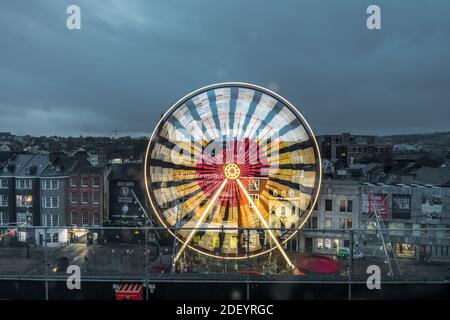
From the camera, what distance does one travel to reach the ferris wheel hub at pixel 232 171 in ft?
37.7

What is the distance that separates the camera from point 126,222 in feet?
84.5

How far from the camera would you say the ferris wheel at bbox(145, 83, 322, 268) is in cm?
1158

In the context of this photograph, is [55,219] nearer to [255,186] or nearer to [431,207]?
[255,186]

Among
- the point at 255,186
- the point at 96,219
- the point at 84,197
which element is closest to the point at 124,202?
the point at 96,219

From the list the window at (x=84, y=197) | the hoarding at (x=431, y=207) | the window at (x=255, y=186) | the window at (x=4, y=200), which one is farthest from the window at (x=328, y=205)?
the window at (x=4, y=200)

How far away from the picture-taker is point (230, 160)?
11.6 meters

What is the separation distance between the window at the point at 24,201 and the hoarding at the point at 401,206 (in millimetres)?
25056

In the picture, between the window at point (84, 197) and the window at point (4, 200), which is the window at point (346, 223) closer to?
the window at point (84, 197)

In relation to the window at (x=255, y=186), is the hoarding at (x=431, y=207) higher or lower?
lower

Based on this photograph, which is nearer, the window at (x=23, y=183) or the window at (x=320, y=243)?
the window at (x=320, y=243)

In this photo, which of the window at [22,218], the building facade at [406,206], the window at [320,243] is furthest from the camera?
the window at [22,218]

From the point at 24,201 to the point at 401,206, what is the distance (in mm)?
26015

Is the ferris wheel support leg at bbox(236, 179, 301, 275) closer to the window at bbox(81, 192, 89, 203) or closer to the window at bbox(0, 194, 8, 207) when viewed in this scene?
the window at bbox(81, 192, 89, 203)
